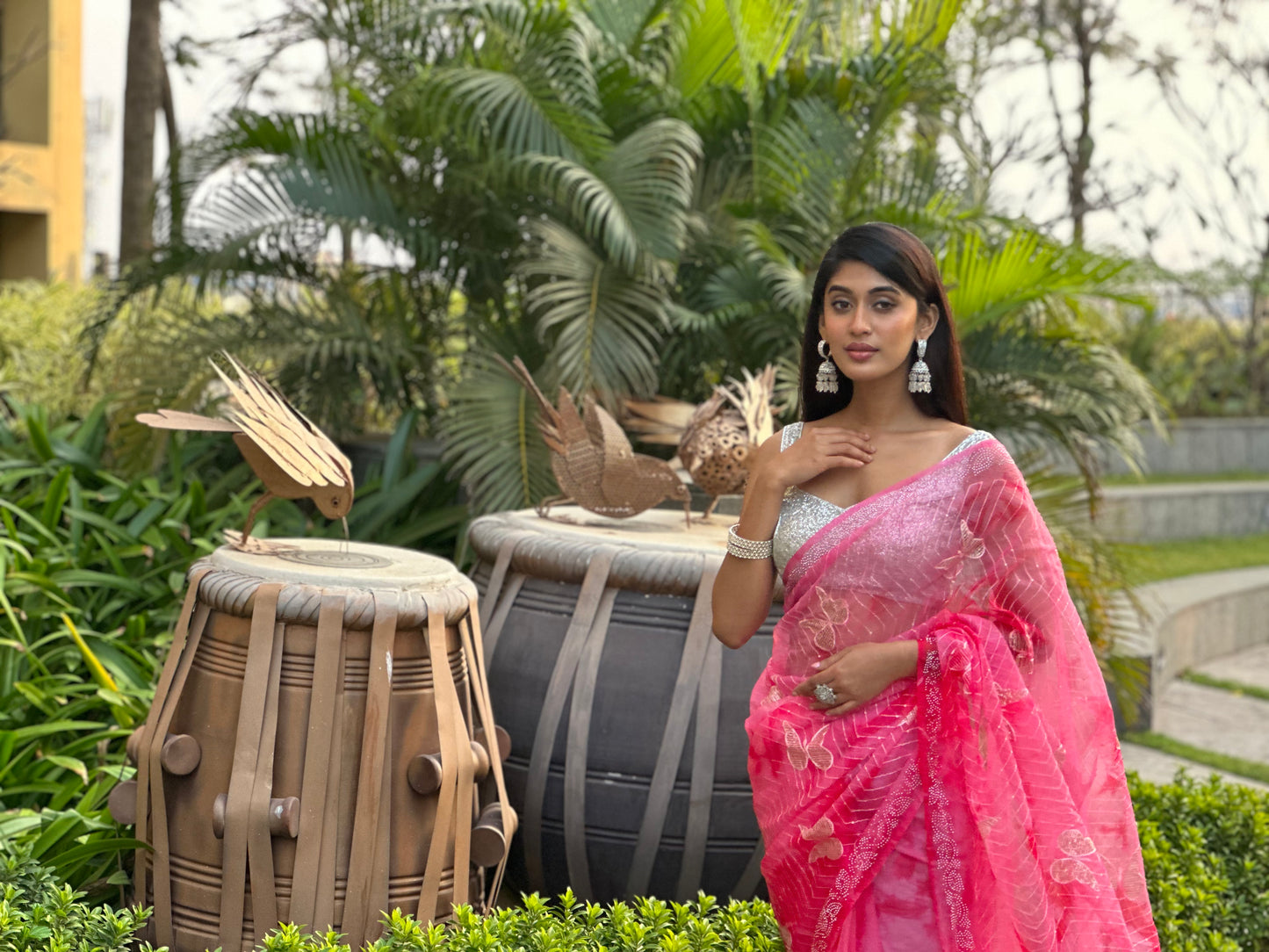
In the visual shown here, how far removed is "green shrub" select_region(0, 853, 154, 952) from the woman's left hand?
1180 millimetres

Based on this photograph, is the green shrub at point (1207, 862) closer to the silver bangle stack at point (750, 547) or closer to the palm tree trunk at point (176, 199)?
the silver bangle stack at point (750, 547)

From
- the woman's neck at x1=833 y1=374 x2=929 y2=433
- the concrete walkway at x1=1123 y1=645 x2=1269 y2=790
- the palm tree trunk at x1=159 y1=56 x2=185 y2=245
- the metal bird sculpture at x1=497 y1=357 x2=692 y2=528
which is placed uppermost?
the palm tree trunk at x1=159 y1=56 x2=185 y2=245

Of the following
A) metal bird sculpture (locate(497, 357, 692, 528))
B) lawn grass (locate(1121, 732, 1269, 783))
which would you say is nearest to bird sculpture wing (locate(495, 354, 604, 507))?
metal bird sculpture (locate(497, 357, 692, 528))

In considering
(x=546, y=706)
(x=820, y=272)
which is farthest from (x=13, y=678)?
(x=820, y=272)

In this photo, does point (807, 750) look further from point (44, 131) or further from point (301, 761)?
point (44, 131)

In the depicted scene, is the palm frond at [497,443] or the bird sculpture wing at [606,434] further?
the palm frond at [497,443]

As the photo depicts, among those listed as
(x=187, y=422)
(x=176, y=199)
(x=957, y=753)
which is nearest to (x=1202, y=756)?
(x=957, y=753)

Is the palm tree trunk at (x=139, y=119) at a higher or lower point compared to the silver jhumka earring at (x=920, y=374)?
higher

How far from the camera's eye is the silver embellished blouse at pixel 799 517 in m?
1.77

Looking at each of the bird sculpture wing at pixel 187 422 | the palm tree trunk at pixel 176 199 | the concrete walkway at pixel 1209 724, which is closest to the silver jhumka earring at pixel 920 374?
the bird sculpture wing at pixel 187 422

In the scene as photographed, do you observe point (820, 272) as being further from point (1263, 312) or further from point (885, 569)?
point (1263, 312)

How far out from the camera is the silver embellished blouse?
5.82 ft

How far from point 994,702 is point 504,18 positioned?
4.29m

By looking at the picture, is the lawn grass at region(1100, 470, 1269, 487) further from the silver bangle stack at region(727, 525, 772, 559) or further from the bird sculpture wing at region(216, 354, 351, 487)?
the silver bangle stack at region(727, 525, 772, 559)
